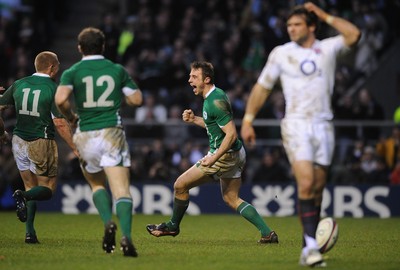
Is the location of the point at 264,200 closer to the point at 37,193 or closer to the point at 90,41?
the point at 37,193

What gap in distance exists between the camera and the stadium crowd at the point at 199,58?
20.8m

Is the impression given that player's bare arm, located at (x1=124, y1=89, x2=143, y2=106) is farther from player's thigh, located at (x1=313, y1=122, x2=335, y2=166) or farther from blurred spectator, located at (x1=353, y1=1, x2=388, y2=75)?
blurred spectator, located at (x1=353, y1=1, x2=388, y2=75)

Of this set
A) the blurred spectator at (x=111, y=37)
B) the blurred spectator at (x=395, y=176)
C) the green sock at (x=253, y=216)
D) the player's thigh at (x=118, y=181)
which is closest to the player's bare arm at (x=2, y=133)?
the player's thigh at (x=118, y=181)

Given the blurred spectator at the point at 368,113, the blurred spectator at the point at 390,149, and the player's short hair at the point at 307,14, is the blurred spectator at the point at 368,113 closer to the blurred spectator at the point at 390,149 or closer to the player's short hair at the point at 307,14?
the blurred spectator at the point at 390,149

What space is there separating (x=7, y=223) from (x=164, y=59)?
316 inches

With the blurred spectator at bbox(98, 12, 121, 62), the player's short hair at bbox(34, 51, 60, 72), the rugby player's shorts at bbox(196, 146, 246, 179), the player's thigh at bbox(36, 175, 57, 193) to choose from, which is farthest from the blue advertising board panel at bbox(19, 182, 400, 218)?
the player's short hair at bbox(34, 51, 60, 72)

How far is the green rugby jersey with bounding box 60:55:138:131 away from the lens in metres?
10.0

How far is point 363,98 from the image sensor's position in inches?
830

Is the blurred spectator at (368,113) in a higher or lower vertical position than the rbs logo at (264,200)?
higher

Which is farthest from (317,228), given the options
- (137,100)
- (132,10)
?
(132,10)

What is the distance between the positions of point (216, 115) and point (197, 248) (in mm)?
1681

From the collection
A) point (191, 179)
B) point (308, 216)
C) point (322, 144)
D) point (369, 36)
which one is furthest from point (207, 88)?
point (369, 36)

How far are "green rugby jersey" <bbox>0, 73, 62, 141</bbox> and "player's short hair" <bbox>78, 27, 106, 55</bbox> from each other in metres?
2.16

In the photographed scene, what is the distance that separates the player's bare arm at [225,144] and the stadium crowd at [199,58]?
8.72m
